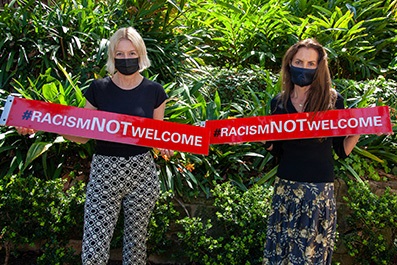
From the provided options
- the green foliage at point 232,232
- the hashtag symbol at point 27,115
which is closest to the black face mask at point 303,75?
the green foliage at point 232,232

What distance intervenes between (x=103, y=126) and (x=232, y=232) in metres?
1.46

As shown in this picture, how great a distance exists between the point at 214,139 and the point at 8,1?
432 cm

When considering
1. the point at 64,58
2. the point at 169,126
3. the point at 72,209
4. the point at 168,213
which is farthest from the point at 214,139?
the point at 64,58

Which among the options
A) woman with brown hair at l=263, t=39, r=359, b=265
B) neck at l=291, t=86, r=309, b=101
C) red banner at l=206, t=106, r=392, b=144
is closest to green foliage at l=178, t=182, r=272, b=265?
woman with brown hair at l=263, t=39, r=359, b=265

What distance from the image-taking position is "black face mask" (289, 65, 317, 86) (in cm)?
286

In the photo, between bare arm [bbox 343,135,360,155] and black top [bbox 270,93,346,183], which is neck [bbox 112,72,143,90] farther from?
bare arm [bbox 343,135,360,155]

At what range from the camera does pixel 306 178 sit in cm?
286

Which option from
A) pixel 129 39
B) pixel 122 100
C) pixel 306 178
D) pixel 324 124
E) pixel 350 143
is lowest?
pixel 306 178

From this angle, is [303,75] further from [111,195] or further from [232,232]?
[232,232]

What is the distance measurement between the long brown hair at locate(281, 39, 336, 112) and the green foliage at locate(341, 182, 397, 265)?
4.44 ft

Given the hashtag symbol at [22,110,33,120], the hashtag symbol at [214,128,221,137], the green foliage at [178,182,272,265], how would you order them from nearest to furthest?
the hashtag symbol at [22,110,33,120] → the hashtag symbol at [214,128,221,137] → the green foliage at [178,182,272,265]

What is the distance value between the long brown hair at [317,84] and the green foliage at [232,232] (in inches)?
45.4

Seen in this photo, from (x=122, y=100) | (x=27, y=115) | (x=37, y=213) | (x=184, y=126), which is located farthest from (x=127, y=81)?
(x=37, y=213)

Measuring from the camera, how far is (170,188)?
4125 mm
